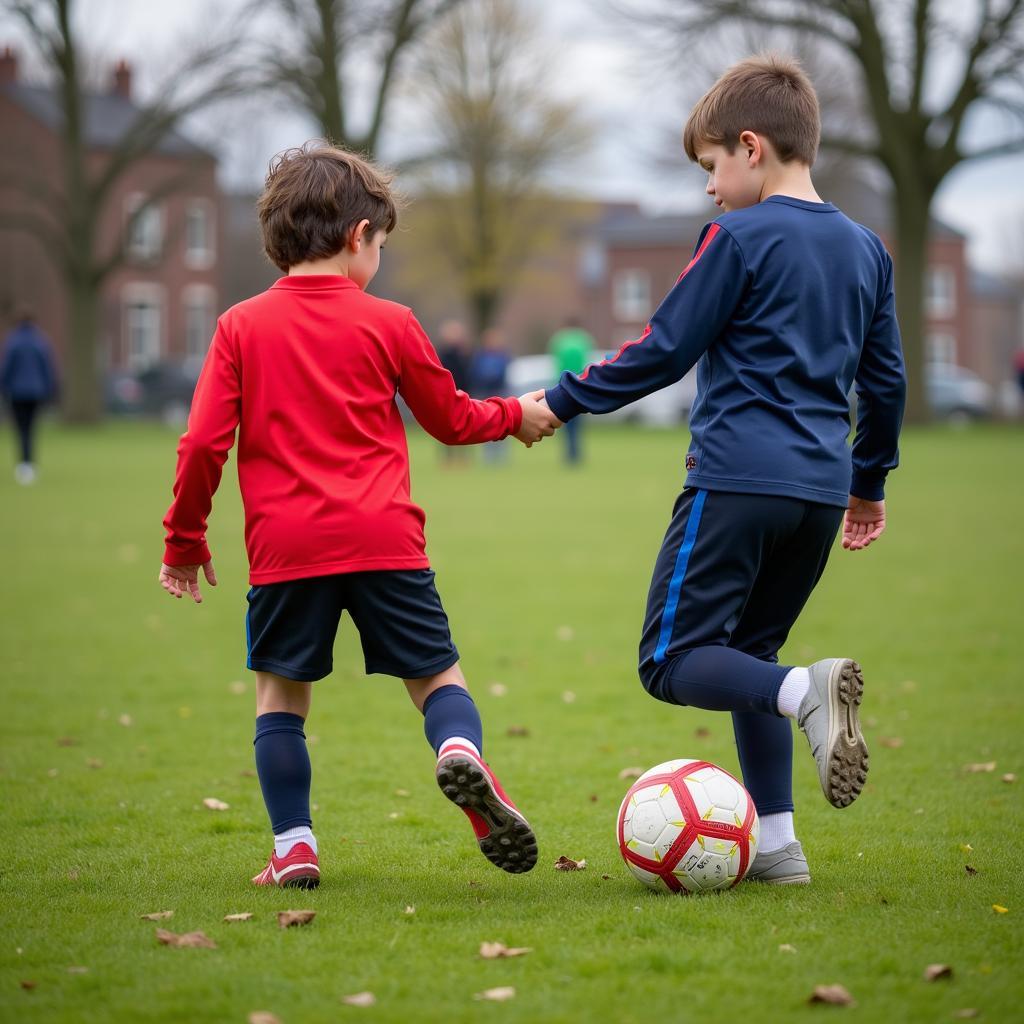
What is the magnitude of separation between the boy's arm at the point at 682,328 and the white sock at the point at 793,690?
83 cm

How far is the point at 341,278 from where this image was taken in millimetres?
3742

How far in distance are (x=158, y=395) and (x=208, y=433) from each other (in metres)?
43.4

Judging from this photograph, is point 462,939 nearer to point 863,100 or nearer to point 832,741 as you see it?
point 832,741

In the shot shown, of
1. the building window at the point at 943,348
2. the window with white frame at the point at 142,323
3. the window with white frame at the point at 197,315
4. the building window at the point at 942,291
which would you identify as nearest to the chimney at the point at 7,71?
the window with white frame at the point at 142,323

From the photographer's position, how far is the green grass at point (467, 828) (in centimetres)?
296

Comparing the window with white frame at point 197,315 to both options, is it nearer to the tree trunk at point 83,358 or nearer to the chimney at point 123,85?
the chimney at point 123,85

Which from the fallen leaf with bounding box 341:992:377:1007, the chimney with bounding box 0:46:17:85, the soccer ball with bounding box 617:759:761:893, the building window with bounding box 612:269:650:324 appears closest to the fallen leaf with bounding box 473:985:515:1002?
the fallen leaf with bounding box 341:992:377:1007

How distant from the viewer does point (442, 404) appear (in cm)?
386

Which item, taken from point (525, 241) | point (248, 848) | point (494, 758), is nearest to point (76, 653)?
point (494, 758)

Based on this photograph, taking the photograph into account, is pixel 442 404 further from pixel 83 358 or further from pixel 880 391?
pixel 83 358

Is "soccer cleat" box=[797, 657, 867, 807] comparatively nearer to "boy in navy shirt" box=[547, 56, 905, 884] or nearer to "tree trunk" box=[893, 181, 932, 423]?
"boy in navy shirt" box=[547, 56, 905, 884]

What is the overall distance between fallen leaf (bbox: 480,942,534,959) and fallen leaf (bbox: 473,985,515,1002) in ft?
0.77

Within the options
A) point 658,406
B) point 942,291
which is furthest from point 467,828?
point 942,291

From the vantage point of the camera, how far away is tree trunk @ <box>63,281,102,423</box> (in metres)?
36.3
